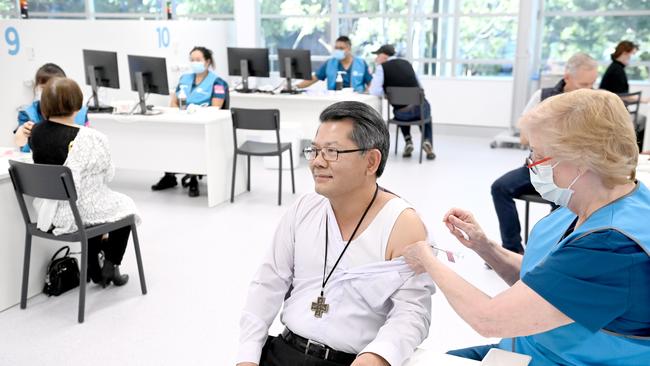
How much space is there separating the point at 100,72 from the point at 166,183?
3.74 feet

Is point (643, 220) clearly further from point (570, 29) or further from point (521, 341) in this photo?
point (570, 29)

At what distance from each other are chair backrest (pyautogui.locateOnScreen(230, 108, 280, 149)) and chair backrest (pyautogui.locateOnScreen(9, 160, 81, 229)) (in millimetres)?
2218

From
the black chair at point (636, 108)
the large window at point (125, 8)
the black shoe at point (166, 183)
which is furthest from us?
the large window at point (125, 8)

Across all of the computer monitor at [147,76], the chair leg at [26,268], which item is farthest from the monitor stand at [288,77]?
the chair leg at [26,268]

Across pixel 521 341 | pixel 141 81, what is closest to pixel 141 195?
pixel 141 81

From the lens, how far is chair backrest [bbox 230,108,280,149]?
4871mm

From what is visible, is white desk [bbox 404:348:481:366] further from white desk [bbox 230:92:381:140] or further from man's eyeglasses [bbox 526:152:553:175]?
white desk [bbox 230:92:381:140]

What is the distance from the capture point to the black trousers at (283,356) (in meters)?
1.56

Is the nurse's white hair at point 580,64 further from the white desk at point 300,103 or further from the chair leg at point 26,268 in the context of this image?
the chair leg at point 26,268

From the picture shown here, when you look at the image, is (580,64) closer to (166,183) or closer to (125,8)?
(166,183)

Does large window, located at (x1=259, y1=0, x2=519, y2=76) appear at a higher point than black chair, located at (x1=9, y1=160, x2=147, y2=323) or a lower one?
higher

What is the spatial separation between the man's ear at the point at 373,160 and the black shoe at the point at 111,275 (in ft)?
7.13

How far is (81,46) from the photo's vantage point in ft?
20.9

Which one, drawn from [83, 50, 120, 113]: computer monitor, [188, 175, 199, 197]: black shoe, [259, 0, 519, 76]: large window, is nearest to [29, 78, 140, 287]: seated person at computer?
[188, 175, 199, 197]: black shoe
